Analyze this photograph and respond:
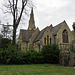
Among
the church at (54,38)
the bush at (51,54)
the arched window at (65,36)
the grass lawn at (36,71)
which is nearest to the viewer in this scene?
the grass lawn at (36,71)

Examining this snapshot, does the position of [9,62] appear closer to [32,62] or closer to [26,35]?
[32,62]

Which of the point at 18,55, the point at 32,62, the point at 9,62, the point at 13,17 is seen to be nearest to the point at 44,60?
the point at 32,62

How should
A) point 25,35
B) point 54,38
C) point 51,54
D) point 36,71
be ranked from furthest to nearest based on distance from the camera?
point 25,35 → point 54,38 → point 51,54 → point 36,71

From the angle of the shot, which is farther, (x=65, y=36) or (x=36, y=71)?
(x=65, y=36)

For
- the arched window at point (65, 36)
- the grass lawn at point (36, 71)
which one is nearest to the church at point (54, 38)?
the arched window at point (65, 36)

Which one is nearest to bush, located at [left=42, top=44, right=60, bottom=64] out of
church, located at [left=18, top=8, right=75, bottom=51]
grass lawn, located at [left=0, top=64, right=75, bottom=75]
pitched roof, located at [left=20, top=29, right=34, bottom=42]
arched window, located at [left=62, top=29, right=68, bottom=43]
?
grass lawn, located at [left=0, top=64, right=75, bottom=75]

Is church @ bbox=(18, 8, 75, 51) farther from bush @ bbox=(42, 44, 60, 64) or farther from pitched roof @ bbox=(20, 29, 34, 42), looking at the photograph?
bush @ bbox=(42, 44, 60, 64)

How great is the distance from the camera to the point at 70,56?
18.5 metres

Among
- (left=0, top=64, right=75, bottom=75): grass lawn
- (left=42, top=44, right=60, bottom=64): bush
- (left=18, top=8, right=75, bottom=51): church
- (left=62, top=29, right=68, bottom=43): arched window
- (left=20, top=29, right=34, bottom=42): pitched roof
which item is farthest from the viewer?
(left=20, top=29, right=34, bottom=42): pitched roof

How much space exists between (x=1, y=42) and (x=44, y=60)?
35.7ft

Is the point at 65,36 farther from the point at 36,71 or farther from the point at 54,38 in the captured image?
the point at 36,71

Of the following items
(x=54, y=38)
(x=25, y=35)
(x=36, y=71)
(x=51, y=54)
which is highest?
(x=25, y=35)

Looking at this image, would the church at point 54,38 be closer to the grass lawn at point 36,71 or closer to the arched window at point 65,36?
the arched window at point 65,36

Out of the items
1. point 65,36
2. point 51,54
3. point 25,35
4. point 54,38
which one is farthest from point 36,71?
point 25,35
